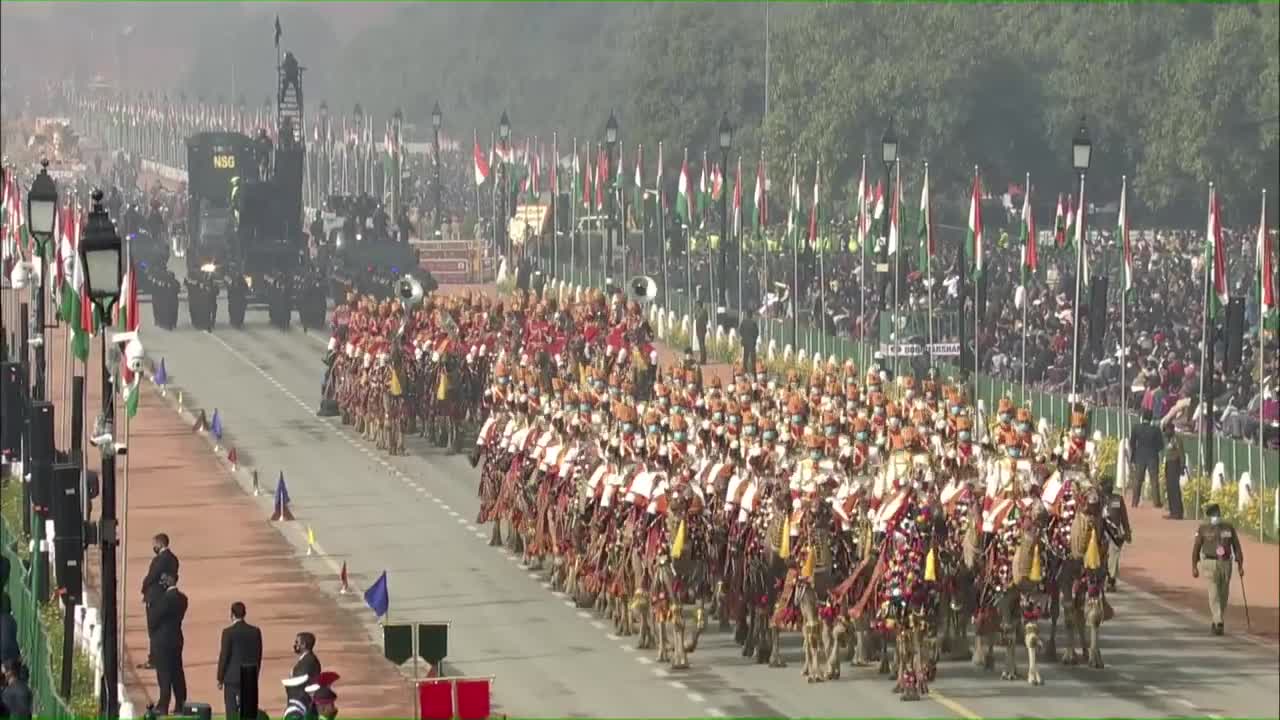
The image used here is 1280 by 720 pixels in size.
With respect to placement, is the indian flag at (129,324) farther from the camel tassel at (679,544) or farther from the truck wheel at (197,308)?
the truck wheel at (197,308)

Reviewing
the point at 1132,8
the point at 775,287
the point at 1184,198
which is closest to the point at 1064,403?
the point at 775,287

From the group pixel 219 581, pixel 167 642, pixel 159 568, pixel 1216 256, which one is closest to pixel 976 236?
pixel 1216 256

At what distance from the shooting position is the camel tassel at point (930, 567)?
38.5 m

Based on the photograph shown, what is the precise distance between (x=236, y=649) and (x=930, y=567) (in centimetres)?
838

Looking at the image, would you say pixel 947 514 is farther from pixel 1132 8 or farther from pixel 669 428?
pixel 1132 8

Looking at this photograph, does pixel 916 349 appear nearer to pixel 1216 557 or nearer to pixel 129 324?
pixel 1216 557

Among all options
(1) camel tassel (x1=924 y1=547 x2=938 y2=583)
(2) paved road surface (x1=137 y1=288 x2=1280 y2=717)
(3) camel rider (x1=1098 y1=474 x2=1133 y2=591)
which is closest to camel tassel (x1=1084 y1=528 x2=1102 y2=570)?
(3) camel rider (x1=1098 y1=474 x2=1133 y2=591)

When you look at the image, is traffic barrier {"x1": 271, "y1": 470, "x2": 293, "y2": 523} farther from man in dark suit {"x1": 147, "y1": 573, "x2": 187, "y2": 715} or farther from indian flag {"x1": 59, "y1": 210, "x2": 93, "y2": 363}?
man in dark suit {"x1": 147, "y1": 573, "x2": 187, "y2": 715}

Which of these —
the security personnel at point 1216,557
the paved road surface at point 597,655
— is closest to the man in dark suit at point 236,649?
the paved road surface at point 597,655

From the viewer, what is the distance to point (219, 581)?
48594 mm

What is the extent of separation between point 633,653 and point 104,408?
9.87 metres

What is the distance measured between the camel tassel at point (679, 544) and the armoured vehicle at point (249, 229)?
49522 millimetres

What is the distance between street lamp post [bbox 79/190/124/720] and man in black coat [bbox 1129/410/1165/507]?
929 inches

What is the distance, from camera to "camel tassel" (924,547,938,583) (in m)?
38.5
